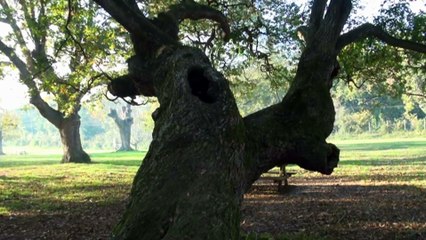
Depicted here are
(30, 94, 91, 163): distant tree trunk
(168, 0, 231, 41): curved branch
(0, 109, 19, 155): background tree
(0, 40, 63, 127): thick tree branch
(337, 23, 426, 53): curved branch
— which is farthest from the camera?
(0, 109, 19, 155): background tree

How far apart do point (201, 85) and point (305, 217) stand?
641 cm

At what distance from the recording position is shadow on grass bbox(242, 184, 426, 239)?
9.43 meters

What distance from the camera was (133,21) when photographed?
671 cm

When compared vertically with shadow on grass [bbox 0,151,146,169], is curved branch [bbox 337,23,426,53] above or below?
above

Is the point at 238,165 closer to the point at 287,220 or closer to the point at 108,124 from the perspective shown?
the point at 287,220

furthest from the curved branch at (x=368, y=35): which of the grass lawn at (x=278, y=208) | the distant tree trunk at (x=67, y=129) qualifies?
the distant tree trunk at (x=67, y=129)

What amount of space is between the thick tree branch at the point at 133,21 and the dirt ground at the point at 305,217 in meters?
4.26

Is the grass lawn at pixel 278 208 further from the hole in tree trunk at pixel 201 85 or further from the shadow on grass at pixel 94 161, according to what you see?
the shadow on grass at pixel 94 161

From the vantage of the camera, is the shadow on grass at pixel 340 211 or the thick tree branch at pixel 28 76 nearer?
the shadow on grass at pixel 340 211

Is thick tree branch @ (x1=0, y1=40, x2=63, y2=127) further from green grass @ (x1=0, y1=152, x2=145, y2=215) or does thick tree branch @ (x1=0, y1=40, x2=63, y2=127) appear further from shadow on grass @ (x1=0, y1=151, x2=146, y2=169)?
green grass @ (x1=0, y1=152, x2=145, y2=215)

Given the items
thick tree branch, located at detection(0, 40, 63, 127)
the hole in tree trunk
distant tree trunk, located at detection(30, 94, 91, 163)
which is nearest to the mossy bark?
the hole in tree trunk

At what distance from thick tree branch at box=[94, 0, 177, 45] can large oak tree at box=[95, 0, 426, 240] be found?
14 millimetres

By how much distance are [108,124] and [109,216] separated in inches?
4817

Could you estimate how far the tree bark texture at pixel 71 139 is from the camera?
31.7 meters
